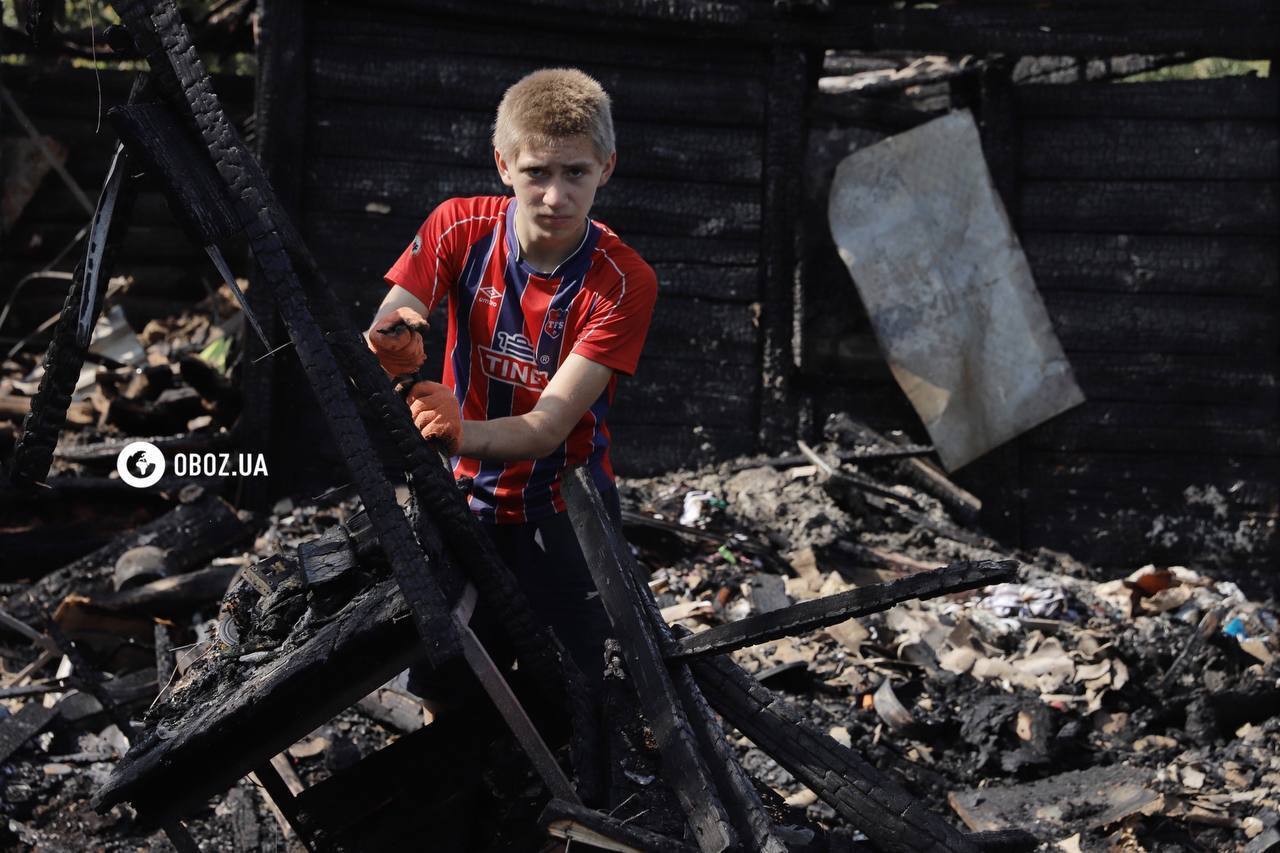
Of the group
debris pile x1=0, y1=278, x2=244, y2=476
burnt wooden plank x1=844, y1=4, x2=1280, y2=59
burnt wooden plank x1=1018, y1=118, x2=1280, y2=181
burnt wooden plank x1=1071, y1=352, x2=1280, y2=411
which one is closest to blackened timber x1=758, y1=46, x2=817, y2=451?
burnt wooden plank x1=844, y1=4, x2=1280, y2=59

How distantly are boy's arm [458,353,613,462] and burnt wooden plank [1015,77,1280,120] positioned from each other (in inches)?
176

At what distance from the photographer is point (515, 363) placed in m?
3.51

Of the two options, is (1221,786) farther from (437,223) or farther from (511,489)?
(437,223)

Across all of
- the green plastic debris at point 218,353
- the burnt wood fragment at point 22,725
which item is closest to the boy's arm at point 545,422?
the burnt wood fragment at point 22,725

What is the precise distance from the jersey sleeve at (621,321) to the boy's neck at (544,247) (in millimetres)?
154

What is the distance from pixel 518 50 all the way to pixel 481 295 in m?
3.54

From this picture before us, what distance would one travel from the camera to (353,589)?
9.46 ft

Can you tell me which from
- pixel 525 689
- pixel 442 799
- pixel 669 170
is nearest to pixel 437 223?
pixel 525 689

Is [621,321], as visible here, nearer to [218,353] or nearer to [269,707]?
[269,707]

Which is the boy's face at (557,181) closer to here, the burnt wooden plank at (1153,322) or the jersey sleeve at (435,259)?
the jersey sleeve at (435,259)

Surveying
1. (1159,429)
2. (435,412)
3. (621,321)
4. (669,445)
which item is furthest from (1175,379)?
(435,412)

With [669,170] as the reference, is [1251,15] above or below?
above

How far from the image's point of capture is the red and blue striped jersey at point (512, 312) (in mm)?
3453

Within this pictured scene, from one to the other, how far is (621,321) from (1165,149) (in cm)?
472
